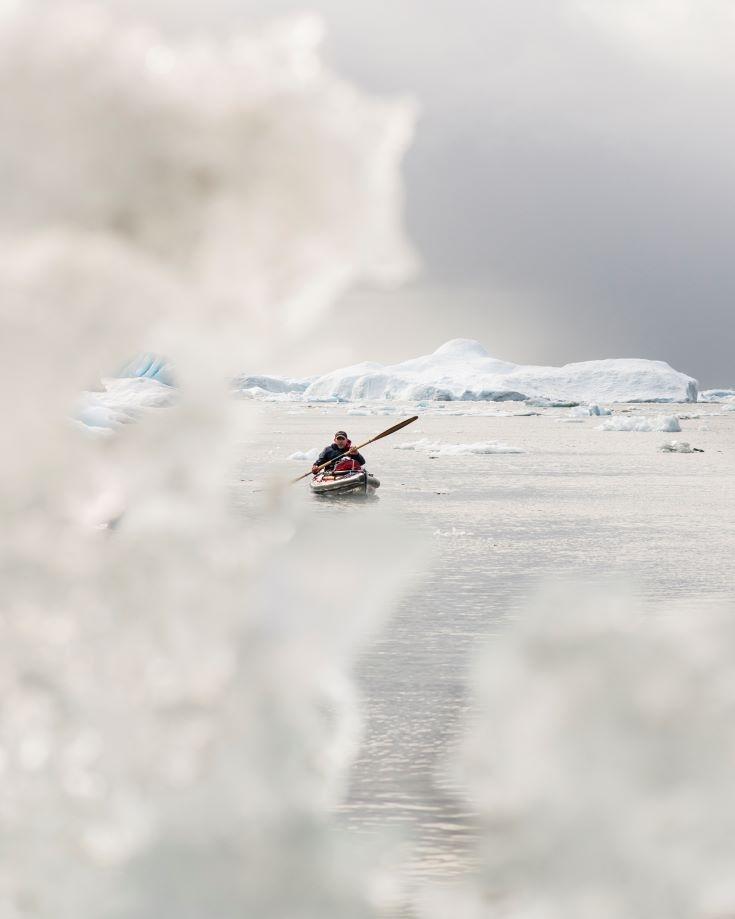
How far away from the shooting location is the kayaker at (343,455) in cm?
4106

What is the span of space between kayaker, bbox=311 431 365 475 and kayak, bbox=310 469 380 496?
442 millimetres

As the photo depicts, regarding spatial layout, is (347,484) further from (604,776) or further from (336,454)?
(604,776)

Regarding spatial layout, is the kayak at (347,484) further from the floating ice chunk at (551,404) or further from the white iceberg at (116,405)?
the floating ice chunk at (551,404)

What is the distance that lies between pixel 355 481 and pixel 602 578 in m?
19.1

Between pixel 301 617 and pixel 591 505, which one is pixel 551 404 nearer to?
pixel 591 505

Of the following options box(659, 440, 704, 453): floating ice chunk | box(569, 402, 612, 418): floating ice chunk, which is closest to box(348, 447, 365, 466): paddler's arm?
box(659, 440, 704, 453): floating ice chunk

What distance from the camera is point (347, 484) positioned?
133 feet

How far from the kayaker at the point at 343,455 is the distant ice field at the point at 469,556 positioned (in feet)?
4.44

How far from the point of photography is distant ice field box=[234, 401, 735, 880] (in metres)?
10.0

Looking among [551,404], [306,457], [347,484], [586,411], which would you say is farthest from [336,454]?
[551,404]

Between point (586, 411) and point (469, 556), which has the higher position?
point (586, 411)

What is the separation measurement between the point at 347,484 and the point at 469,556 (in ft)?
Answer: 52.6

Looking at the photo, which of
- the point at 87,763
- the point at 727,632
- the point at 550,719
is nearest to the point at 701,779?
the point at 550,719

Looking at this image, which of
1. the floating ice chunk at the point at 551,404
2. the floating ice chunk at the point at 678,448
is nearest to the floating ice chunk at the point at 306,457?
the floating ice chunk at the point at 678,448
